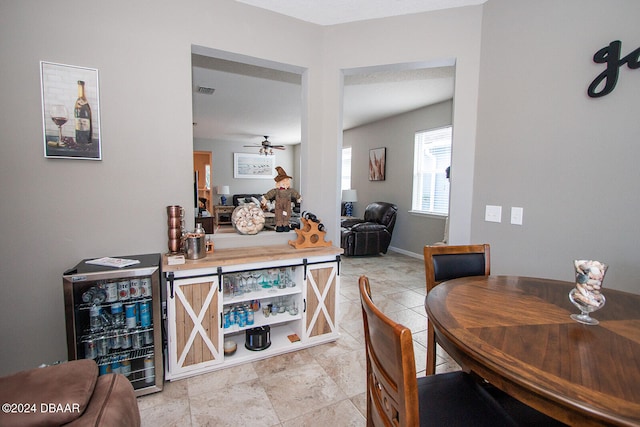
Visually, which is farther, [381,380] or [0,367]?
[0,367]

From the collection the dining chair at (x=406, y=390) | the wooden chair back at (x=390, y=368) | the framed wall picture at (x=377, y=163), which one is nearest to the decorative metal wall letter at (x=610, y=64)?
the dining chair at (x=406, y=390)

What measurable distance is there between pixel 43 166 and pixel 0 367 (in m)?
1.28

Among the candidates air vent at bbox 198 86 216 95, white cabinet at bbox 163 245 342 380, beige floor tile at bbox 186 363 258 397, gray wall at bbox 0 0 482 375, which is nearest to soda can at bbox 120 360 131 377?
white cabinet at bbox 163 245 342 380

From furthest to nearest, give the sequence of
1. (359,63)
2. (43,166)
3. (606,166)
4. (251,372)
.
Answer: (359,63), (251,372), (43,166), (606,166)

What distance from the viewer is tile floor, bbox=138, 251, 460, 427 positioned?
5.50ft

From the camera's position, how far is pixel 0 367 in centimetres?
187

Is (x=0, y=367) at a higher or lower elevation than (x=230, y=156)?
lower

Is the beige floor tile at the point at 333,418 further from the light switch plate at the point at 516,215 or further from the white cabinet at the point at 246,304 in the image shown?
the light switch plate at the point at 516,215

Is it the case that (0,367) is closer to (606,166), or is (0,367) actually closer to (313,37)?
(313,37)

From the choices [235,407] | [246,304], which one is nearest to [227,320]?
[246,304]

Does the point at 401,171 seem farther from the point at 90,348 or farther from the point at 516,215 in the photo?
the point at 90,348

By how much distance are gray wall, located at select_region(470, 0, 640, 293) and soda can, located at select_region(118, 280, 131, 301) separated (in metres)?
2.60

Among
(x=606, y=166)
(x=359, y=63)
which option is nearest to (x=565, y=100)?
(x=606, y=166)

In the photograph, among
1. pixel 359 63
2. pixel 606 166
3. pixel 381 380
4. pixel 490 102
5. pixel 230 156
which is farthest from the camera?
pixel 230 156
